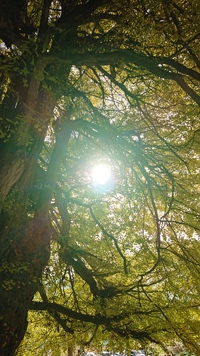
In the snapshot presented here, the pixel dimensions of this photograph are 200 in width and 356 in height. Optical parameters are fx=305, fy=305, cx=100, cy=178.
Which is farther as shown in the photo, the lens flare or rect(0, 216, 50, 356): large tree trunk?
the lens flare

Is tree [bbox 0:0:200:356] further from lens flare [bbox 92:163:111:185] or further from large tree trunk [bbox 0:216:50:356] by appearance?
lens flare [bbox 92:163:111:185]

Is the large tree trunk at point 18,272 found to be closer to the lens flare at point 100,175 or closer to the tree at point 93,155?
the tree at point 93,155

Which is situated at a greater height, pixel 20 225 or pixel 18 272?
pixel 20 225

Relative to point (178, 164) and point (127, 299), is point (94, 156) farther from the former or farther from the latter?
point (127, 299)

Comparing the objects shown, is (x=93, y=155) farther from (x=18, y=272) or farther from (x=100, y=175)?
(x=18, y=272)

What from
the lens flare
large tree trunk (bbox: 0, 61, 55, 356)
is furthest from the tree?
the lens flare

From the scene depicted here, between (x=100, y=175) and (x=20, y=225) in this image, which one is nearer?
(x=20, y=225)

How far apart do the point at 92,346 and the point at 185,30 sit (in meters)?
6.01

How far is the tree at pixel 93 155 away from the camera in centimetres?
380

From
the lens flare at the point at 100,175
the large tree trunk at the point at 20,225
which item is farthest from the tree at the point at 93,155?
the lens flare at the point at 100,175

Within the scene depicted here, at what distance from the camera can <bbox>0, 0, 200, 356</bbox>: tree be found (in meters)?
3.80

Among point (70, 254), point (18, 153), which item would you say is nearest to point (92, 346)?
point (70, 254)

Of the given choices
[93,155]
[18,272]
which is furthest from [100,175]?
[18,272]

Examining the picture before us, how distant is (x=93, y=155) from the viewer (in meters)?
6.86
